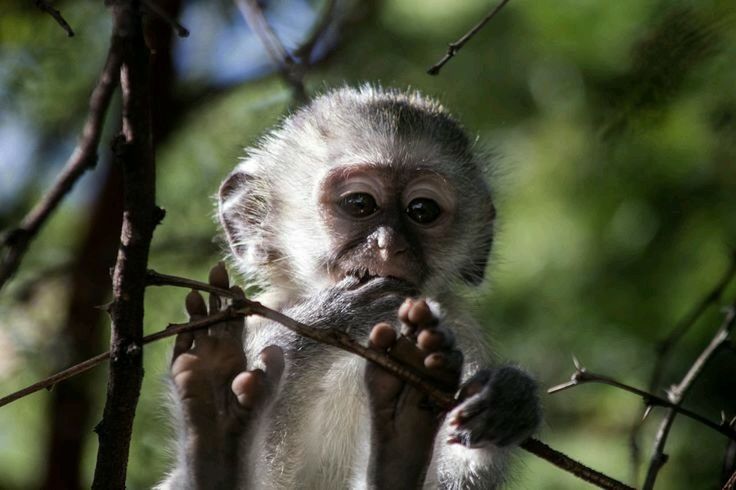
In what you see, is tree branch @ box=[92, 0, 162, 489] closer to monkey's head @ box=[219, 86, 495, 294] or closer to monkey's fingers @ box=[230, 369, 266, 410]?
monkey's fingers @ box=[230, 369, 266, 410]

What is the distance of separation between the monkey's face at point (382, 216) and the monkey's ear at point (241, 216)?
514mm

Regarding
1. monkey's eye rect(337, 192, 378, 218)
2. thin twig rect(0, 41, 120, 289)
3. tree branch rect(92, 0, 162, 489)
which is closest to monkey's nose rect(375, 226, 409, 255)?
monkey's eye rect(337, 192, 378, 218)

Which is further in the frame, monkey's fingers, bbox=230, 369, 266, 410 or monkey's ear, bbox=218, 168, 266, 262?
monkey's ear, bbox=218, 168, 266, 262

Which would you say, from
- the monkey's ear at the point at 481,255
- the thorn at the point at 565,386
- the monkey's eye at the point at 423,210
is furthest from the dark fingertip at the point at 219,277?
the monkey's ear at the point at 481,255

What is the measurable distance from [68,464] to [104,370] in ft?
2.33

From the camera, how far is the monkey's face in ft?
15.1

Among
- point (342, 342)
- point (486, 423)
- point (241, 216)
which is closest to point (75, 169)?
point (342, 342)

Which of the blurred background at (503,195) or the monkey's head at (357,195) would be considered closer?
the monkey's head at (357,195)

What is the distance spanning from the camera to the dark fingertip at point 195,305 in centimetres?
364

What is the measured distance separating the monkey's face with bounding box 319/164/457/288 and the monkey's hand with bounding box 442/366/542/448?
2.68 feet

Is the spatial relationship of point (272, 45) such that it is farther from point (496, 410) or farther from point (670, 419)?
point (670, 419)

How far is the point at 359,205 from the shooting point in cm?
501

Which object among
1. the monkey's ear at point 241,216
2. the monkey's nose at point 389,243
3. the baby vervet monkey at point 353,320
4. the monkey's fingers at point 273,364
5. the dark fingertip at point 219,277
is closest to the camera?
the dark fingertip at point 219,277

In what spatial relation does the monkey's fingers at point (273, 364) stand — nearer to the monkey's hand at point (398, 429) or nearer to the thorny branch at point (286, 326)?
the monkey's hand at point (398, 429)
